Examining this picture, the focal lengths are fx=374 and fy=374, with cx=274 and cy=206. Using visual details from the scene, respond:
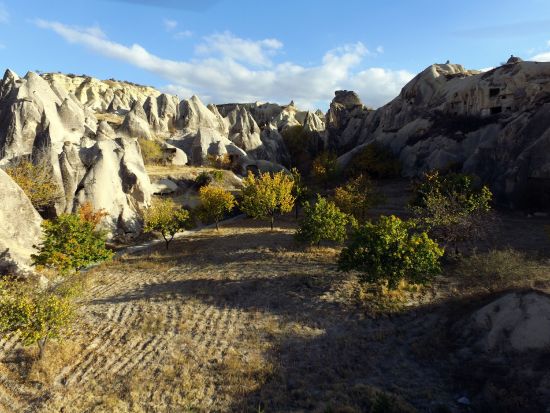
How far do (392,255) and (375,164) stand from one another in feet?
146

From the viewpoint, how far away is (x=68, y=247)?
2614 centimetres

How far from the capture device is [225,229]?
145ft

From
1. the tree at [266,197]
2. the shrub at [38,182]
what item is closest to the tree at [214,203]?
the tree at [266,197]

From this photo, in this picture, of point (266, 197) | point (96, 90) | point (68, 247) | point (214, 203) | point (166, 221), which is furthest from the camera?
point (96, 90)

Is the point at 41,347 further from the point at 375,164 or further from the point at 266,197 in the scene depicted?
the point at 375,164

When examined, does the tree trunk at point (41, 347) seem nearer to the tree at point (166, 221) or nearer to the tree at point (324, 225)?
the tree at point (166, 221)

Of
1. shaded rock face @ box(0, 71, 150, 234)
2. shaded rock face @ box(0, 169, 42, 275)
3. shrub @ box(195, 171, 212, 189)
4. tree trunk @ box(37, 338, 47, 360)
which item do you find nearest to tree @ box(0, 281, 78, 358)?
tree trunk @ box(37, 338, 47, 360)

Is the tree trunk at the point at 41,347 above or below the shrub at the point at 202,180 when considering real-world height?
below

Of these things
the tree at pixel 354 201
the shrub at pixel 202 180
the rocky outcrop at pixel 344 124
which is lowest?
the tree at pixel 354 201

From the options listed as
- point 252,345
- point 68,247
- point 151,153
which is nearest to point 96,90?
point 151,153

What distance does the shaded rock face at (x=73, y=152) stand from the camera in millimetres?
39031

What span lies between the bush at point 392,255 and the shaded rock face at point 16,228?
2297cm

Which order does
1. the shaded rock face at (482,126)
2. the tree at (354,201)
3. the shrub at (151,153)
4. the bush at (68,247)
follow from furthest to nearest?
the shrub at (151,153), the shaded rock face at (482,126), the tree at (354,201), the bush at (68,247)

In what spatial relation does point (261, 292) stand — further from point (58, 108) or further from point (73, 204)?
point (58, 108)
